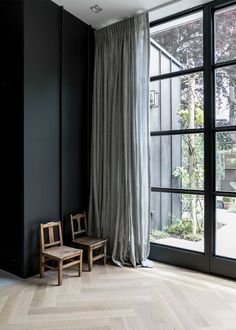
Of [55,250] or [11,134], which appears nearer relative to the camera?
[55,250]

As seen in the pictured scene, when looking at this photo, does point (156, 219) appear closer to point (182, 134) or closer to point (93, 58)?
point (182, 134)

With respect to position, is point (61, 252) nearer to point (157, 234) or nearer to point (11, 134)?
point (157, 234)

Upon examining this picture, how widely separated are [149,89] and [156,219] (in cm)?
172

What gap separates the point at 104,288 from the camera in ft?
9.43

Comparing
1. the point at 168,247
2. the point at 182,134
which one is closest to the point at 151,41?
the point at 182,134

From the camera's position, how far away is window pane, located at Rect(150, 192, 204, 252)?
342 cm

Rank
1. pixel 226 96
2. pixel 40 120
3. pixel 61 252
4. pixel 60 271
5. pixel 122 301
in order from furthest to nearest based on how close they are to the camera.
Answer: pixel 40 120
pixel 226 96
pixel 61 252
pixel 60 271
pixel 122 301

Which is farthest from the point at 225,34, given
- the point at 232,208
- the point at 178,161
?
the point at 232,208

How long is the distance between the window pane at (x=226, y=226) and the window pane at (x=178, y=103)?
3.13 feet

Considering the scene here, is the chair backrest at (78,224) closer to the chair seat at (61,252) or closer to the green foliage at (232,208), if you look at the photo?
the chair seat at (61,252)

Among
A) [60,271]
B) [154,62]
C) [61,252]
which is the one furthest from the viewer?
[154,62]

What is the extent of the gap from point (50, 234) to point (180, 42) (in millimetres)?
2879

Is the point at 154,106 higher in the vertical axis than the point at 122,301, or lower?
higher

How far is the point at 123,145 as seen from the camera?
361 centimetres
